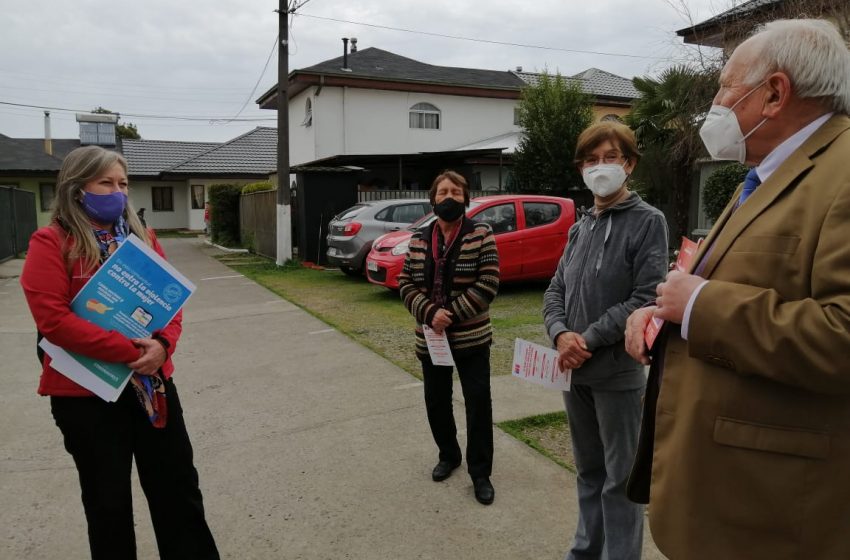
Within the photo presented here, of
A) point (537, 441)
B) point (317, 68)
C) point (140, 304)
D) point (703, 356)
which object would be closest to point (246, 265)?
point (317, 68)

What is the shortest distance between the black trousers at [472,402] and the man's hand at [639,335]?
1.67m

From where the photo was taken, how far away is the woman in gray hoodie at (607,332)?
8.48ft

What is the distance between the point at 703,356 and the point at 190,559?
239cm

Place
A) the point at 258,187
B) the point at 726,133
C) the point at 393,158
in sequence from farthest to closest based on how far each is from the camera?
1. the point at 258,187
2. the point at 393,158
3. the point at 726,133

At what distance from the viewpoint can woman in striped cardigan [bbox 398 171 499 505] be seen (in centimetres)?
361

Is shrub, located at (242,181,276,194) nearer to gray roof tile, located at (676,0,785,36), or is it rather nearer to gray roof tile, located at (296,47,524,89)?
gray roof tile, located at (296,47,524,89)

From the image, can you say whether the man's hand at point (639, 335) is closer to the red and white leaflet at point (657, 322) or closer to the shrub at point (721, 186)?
Result: the red and white leaflet at point (657, 322)

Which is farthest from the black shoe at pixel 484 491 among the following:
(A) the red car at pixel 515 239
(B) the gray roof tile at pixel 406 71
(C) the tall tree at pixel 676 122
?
(B) the gray roof tile at pixel 406 71

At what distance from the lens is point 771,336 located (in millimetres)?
1394

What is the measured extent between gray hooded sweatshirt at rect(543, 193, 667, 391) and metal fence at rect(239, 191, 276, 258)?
47.5 ft

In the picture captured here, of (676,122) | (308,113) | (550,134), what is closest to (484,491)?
(676,122)

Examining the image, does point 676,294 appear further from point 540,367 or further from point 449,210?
point 449,210

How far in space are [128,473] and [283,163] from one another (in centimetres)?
1341

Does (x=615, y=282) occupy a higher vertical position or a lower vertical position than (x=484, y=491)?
higher
